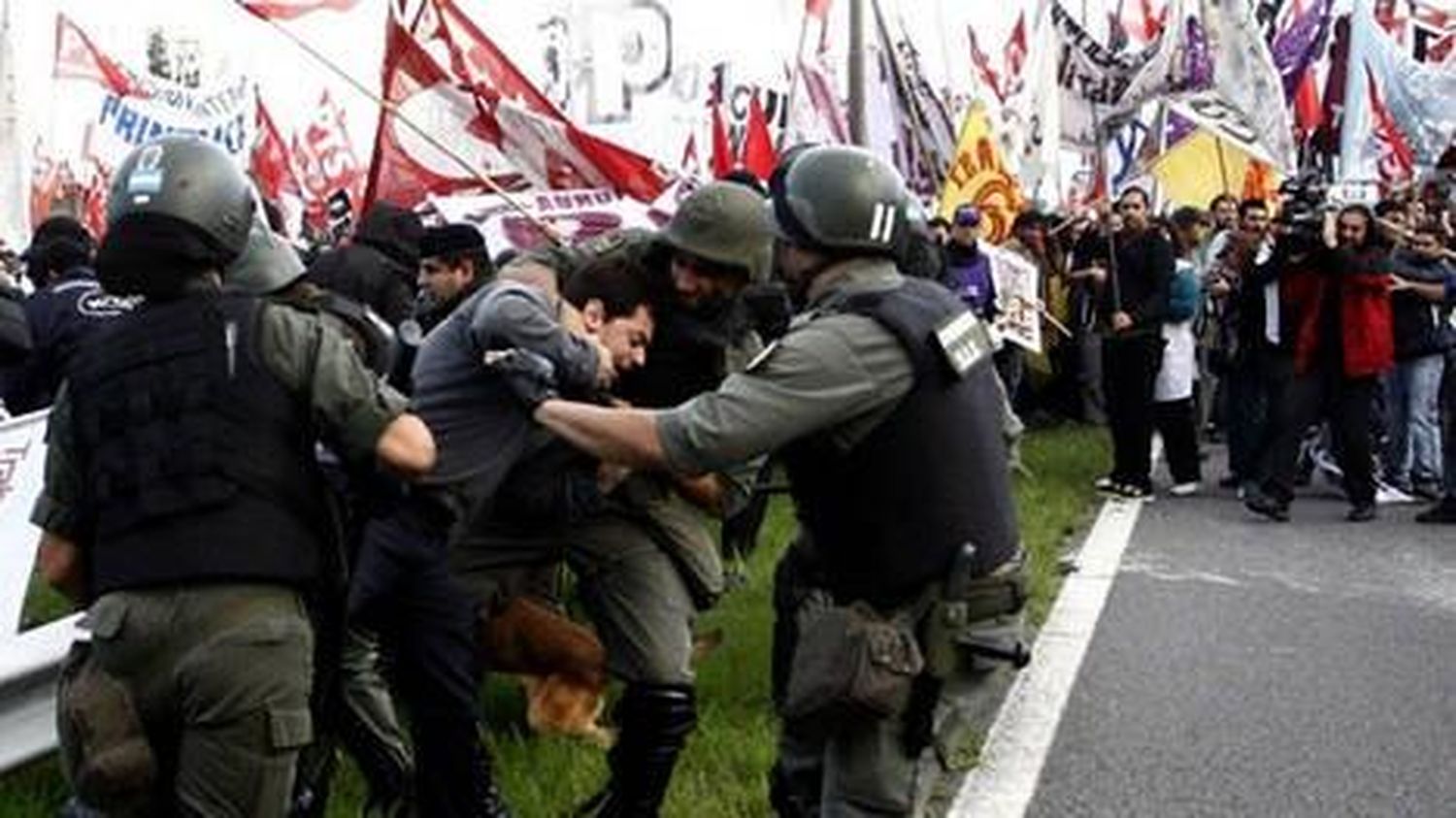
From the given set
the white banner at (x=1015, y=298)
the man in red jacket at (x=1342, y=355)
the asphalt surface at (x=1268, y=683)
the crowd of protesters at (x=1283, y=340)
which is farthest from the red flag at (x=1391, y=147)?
the asphalt surface at (x=1268, y=683)

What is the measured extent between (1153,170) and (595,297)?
18.1m

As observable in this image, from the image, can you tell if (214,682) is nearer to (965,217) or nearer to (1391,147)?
(965,217)

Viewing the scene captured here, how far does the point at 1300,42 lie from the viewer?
24.8m

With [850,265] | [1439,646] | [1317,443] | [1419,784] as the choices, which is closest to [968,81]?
[1317,443]

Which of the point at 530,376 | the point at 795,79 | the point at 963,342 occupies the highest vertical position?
the point at 963,342

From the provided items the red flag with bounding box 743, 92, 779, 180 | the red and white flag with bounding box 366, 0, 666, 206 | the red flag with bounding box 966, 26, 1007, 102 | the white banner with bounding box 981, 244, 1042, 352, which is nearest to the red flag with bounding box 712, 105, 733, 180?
the red flag with bounding box 743, 92, 779, 180

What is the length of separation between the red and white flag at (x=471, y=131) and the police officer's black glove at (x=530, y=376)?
632cm

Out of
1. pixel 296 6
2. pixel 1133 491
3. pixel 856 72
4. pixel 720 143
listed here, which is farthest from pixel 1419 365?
pixel 720 143

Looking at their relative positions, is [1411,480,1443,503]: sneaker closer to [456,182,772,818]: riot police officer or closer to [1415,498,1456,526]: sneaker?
[1415,498,1456,526]: sneaker

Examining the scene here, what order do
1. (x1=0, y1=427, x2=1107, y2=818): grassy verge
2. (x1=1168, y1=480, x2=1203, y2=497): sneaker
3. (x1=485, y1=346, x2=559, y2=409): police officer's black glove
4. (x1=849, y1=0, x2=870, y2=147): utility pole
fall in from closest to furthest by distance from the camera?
1. (x1=485, y1=346, x2=559, y2=409): police officer's black glove
2. (x1=0, y1=427, x2=1107, y2=818): grassy verge
3. (x1=1168, y1=480, x2=1203, y2=497): sneaker
4. (x1=849, y1=0, x2=870, y2=147): utility pole

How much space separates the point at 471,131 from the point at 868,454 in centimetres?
745

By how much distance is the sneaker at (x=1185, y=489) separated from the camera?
1304 centimetres

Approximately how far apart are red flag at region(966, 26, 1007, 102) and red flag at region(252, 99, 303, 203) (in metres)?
7.45

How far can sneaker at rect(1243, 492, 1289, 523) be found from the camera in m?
11.8
